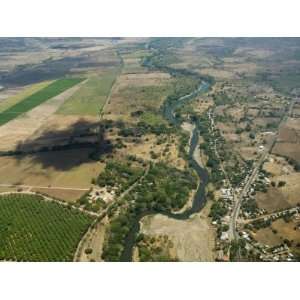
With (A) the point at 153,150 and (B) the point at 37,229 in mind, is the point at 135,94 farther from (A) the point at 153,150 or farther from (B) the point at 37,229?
(B) the point at 37,229

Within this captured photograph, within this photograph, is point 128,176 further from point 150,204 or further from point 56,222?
point 56,222

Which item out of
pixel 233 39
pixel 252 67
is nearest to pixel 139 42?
pixel 233 39

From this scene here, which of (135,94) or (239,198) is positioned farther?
(135,94)

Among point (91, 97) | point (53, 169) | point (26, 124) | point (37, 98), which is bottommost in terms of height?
point (53, 169)

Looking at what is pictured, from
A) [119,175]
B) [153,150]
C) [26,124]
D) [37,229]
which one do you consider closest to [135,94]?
[26,124]

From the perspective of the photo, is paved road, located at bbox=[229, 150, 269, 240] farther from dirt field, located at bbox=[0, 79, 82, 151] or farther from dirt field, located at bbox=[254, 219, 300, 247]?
dirt field, located at bbox=[0, 79, 82, 151]
